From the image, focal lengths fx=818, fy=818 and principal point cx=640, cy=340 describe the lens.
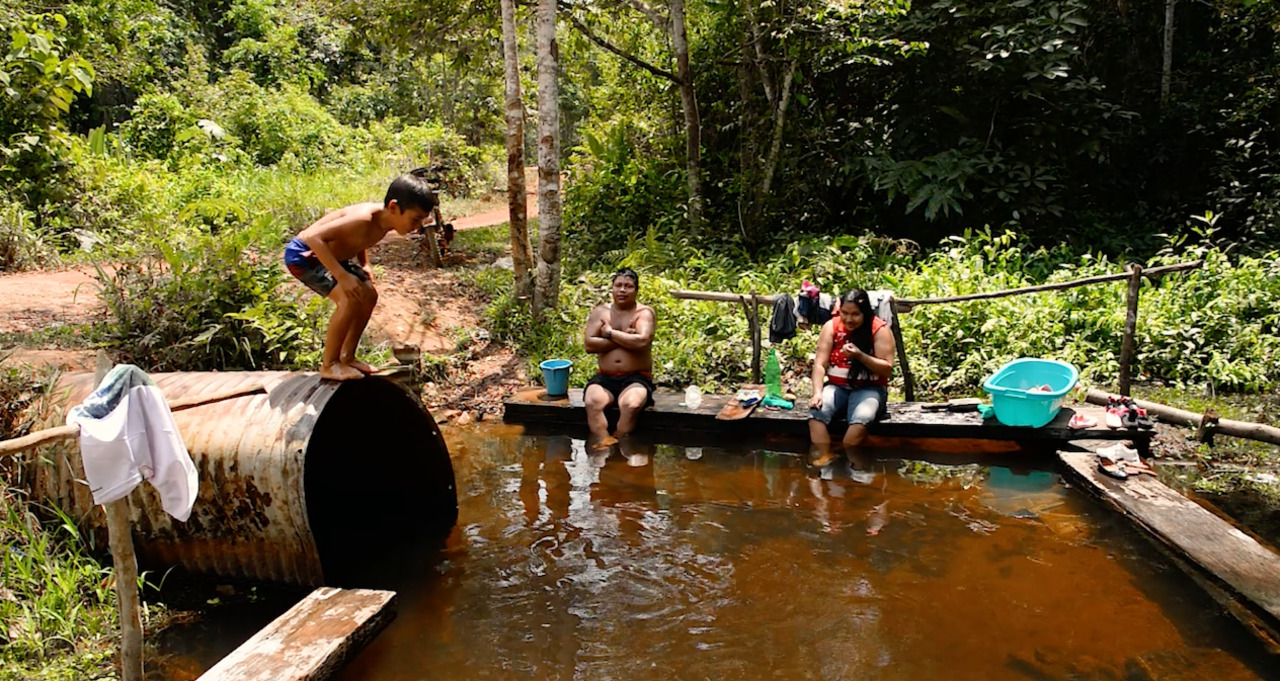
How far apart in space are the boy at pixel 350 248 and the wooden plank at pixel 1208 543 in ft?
15.0

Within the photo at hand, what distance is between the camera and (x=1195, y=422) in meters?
5.84

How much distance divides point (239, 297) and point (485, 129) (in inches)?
636

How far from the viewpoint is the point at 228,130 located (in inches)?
651

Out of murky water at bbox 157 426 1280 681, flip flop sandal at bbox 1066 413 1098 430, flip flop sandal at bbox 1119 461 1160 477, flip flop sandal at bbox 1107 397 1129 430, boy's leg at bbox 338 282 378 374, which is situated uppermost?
boy's leg at bbox 338 282 378 374

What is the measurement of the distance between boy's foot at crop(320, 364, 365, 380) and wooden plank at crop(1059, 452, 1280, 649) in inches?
183

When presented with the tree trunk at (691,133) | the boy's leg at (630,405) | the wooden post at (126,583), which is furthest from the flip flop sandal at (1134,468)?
the tree trunk at (691,133)

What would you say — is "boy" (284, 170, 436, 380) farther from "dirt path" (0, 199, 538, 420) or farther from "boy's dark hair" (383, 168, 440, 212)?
"dirt path" (0, 199, 538, 420)

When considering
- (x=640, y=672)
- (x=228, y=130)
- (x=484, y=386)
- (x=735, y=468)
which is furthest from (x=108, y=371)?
(x=228, y=130)

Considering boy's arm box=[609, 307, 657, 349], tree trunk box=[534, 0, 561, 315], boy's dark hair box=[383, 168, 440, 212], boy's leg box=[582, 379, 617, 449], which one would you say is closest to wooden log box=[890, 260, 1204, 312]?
boy's arm box=[609, 307, 657, 349]

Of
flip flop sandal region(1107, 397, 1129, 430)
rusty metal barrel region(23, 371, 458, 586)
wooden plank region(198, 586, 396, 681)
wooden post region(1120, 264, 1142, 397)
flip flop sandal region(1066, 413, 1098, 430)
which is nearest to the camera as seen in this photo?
wooden plank region(198, 586, 396, 681)

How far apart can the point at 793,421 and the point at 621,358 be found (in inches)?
61.9

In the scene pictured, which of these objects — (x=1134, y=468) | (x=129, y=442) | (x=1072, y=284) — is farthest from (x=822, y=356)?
(x=129, y=442)

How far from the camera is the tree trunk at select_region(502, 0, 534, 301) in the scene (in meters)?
8.55

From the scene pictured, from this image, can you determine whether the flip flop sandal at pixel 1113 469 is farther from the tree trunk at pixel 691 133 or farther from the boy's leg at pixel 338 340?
the tree trunk at pixel 691 133
